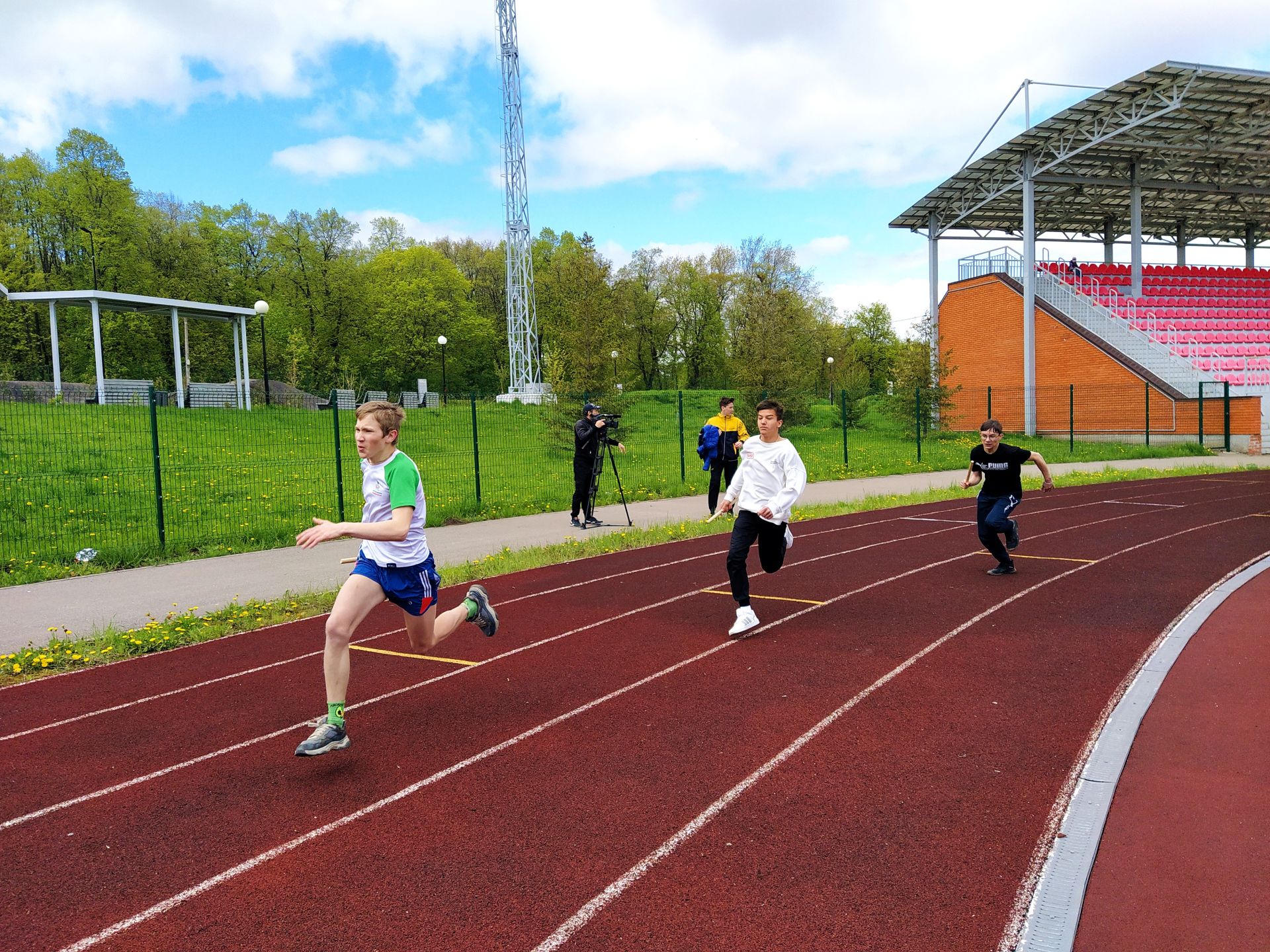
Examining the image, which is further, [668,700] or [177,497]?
[177,497]

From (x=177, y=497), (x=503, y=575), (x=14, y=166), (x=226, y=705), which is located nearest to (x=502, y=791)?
(x=226, y=705)

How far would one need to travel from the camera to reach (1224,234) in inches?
1750

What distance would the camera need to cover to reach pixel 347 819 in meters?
4.04

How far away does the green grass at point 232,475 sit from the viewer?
12.1 metres

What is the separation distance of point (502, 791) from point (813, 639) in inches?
130

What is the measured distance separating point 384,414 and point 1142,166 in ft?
120

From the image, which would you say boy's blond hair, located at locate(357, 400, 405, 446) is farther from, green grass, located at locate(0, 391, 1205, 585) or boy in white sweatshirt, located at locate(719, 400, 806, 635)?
green grass, located at locate(0, 391, 1205, 585)

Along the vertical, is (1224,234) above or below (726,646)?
above

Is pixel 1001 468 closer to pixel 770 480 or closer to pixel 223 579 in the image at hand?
pixel 770 480

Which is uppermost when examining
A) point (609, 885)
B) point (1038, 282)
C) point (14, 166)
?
point (14, 166)

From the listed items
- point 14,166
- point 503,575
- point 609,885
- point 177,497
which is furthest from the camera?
point 14,166

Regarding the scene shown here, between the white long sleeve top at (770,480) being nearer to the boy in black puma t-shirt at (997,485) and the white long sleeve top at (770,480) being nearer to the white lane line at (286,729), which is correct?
the white lane line at (286,729)

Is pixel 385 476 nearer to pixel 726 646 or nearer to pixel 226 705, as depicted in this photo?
pixel 226 705

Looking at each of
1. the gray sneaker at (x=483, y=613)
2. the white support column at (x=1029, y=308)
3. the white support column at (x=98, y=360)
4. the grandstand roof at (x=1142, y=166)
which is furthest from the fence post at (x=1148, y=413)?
the white support column at (x=98, y=360)
